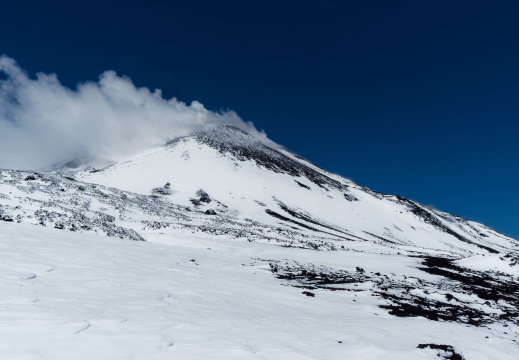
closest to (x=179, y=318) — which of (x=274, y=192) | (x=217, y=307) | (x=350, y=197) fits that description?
(x=217, y=307)

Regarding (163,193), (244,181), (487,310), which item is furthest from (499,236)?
(487,310)

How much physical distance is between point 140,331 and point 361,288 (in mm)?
12212

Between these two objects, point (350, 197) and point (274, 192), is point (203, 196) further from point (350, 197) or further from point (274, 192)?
point (350, 197)

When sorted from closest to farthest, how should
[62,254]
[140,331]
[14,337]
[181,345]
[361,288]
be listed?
[14,337] < [181,345] < [140,331] < [62,254] < [361,288]

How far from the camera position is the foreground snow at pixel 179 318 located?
5203mm

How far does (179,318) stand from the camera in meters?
7.08

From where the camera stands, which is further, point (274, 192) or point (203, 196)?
point (274, 192)

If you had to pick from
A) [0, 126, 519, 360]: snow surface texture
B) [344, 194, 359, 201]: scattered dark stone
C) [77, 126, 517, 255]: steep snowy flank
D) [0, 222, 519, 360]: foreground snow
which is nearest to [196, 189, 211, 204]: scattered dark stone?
[77, 126, 517, 255]: steep snowy flank

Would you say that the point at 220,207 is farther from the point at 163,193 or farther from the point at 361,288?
the point at 361,288

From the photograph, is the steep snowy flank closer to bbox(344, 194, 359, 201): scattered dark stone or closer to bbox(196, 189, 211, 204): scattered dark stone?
bbox(344, 194, 359, 201): scattered dark stone

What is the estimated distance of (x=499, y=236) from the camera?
178m

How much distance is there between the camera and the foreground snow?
17.1ft

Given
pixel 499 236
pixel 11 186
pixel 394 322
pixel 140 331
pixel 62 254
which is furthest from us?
pixel 499 236

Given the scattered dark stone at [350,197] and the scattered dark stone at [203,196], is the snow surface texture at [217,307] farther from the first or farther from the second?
the scattered dark stone at [350,197]
